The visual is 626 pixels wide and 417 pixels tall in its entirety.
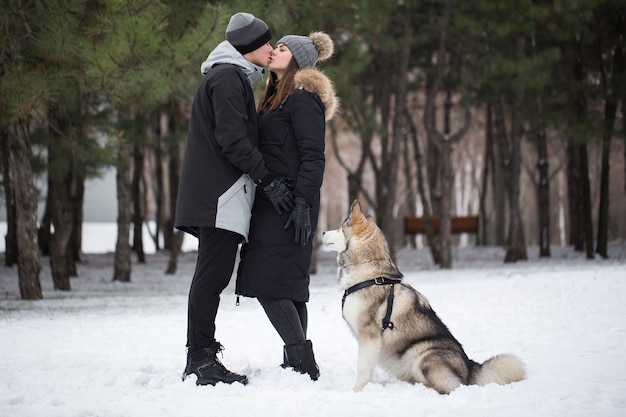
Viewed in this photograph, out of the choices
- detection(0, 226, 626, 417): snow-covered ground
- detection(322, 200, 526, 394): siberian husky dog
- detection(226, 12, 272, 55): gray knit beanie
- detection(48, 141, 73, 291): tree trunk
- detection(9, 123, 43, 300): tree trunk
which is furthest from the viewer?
detection(48, 141, 73, 291): tree trunk

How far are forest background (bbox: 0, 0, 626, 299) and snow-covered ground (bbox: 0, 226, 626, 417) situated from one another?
8.97ft

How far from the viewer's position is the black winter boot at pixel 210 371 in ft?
15.3

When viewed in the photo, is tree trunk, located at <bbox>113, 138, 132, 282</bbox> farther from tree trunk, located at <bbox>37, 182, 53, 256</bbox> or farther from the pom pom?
the pom pom

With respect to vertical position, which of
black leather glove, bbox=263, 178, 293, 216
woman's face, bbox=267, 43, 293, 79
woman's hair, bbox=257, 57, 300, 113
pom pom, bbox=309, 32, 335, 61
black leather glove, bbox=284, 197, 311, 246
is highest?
pom pom, bbox=309, 32, 335, 61

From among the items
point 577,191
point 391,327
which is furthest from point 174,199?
point 391,327

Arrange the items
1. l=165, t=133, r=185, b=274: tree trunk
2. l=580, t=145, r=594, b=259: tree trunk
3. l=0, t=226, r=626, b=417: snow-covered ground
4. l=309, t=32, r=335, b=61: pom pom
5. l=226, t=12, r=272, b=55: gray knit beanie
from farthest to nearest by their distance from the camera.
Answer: l=165, t=133, r=185, b=274: tree trunk, l=580, t=145, r=594, b=259: tree trunk, l=309, t=32, r=335, b=61: pom pom, l=226, t=12, r=272, b=55: gray knit beanie, l=0, t=226, r=626, b=417: snow-covered ground

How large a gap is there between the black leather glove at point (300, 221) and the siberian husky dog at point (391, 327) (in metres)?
0.22

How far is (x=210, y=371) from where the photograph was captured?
15.3 ft

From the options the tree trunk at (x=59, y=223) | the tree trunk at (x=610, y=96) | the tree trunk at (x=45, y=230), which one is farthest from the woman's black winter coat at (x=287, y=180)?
the tree trunk at (x=45, y=230)

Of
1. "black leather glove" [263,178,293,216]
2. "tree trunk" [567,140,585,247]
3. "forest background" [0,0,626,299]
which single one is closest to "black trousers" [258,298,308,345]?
"black leather glove" [263,178,293,216]

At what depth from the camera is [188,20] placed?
1210 cm

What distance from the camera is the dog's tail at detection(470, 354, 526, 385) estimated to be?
4.55 meters

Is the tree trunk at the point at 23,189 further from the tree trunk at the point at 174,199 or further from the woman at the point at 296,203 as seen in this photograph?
the woman at the point at 296,203

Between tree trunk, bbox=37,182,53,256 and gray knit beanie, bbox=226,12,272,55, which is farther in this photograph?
tree trunk, bbox=37,182,53,256
